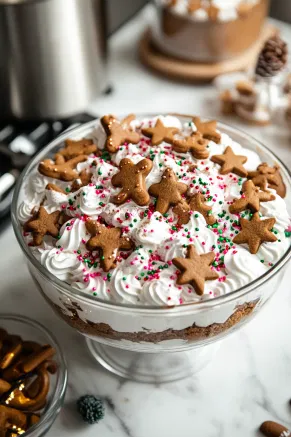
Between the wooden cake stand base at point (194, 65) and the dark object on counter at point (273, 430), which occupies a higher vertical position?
the wooden cake stand base at point (194, 65)

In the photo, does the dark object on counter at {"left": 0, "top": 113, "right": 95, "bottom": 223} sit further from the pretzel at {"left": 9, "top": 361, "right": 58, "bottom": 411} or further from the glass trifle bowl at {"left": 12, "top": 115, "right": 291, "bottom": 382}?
the pretzel at {"left": 9, "top": 361, "right": 58, "bottom": 411}

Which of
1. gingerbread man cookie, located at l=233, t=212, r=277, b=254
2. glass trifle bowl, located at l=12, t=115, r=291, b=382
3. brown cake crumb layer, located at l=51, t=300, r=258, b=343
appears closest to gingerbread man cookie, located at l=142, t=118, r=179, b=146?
glass trifle bowl, located at l=12, t=115, r=291, b=382

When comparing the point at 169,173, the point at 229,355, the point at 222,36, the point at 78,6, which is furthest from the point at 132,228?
the point at 222,36

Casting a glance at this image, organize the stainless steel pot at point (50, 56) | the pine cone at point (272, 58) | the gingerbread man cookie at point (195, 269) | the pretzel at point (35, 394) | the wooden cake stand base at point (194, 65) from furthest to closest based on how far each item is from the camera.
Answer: the wooden cake stand base at point (194, 65)
the pine cone at point (272, 58)
the stainless steel pot at point (50, 56)
the pretzel at point (35, 394)
the gingerbread man cookie at point (195, 269)

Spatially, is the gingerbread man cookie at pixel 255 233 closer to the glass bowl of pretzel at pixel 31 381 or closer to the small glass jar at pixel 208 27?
the glass bowl of pretzel at pixel 31 381

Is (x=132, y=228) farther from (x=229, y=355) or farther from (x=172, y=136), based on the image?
(x=229, y=355)

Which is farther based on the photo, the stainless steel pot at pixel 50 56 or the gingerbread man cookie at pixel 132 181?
the stainless steel pot at pixel 50 56

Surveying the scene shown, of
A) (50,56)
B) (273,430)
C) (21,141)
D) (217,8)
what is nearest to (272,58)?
(217,8)

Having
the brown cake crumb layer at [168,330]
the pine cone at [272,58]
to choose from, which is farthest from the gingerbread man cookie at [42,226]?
the pine cone at [272,58]
